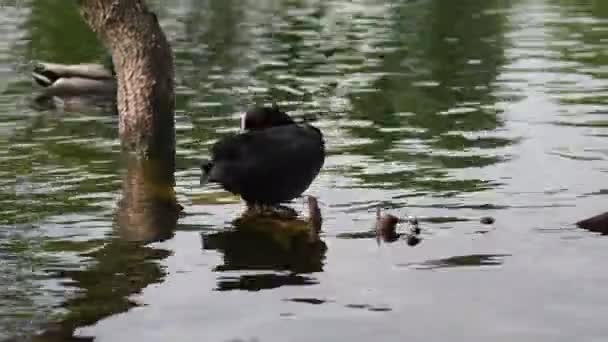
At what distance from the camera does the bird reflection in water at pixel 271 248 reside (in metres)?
9.67

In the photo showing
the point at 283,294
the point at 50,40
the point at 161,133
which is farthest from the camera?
the point at 50,40

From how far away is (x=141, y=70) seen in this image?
14969 mm

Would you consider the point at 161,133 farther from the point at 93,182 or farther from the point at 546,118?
the point at 546,118

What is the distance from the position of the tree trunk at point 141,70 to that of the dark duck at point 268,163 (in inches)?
127

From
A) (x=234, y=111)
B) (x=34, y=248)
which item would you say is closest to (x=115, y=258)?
(x=34, y=248)

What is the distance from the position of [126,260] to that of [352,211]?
2.85 m

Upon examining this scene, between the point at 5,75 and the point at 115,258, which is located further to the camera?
the point at 5,75

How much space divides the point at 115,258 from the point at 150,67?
4.96 metres

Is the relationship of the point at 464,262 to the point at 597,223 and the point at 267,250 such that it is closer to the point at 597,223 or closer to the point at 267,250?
the point at 597,223

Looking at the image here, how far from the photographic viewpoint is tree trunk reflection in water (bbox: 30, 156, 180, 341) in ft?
28.8

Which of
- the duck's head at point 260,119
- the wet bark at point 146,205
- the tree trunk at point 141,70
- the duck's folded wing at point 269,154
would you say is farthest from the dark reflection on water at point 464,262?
the tree trunk at point 141,70

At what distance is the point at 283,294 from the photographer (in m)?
9.20

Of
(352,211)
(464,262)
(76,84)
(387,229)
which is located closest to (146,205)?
(352,211)

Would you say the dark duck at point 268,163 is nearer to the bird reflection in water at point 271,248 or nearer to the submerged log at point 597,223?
the bird reflection in water at point 271,248
